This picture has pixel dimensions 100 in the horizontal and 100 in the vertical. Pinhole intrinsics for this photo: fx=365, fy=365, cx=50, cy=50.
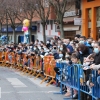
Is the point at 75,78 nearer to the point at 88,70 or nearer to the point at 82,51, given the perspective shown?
the point at 82,51

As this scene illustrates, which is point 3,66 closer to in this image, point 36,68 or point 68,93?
point 36,68

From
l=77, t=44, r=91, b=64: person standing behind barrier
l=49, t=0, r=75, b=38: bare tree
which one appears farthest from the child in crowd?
l=49, t=0, r=75, b=38: bare tree

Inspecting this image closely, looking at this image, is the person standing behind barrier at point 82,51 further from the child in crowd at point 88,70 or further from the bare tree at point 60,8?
the bare tree at point 60,8

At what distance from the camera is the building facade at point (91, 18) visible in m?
28.1

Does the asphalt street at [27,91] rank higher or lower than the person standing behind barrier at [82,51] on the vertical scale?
lower

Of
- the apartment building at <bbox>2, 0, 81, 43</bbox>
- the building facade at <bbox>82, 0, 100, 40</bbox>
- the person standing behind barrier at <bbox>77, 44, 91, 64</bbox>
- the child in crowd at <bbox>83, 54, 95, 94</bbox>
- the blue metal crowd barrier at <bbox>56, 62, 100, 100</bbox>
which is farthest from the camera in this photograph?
the apartment building at <bbox>2, 0, 81, 43</bbox>

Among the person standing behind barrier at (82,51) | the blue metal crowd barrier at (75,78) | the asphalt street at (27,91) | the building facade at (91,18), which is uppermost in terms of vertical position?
the building facade at (91,18)

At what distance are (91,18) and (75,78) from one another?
18.3 m

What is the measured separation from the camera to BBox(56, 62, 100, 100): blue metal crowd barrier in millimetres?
9312

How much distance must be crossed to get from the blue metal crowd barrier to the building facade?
15.6 meters

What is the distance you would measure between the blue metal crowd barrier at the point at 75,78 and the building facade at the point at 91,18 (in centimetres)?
1564

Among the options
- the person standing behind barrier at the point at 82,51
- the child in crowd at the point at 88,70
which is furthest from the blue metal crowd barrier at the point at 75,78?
the person standing behind barrier at the point at 82,51

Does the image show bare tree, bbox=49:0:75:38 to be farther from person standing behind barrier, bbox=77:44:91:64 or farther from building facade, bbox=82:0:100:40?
person standing behind barrier, bbox=77:44:91:64

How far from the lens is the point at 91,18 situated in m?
28.9
